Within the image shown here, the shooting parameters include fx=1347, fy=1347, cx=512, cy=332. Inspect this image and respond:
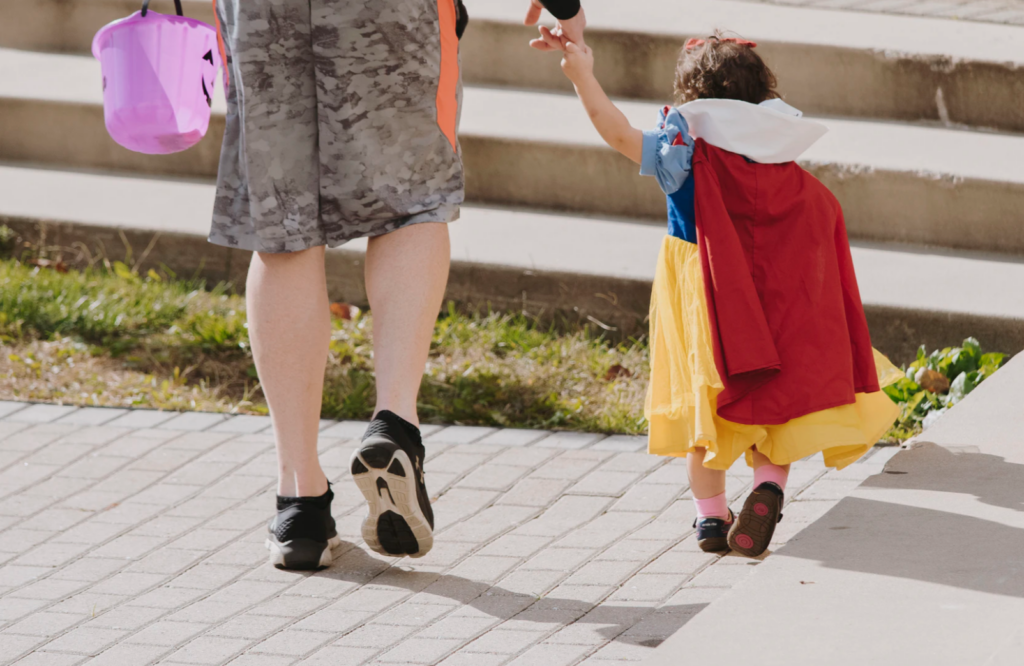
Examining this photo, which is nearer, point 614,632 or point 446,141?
point 614,632

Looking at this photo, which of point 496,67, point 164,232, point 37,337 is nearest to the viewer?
point 37,337

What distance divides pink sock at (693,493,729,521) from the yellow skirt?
0.11 metres

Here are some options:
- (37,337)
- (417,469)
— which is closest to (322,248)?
(417,469)

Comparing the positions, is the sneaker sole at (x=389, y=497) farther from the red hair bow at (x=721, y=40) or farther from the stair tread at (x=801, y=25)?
the stair tread at (x=801, y=25)

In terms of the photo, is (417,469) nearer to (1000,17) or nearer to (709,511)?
(709,511)

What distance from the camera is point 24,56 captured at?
6523mm

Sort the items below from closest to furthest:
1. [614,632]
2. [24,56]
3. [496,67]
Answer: [614,632], [496,67], [24,56]

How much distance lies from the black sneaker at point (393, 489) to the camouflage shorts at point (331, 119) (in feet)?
1.65

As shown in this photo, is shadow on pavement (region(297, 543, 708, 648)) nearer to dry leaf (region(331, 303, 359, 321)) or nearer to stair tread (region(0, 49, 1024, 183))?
dry leaf (region(331, 303, 359, 321))

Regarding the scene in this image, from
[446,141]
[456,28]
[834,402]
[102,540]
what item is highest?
Result: [456,28]

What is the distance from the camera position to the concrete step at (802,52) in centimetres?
527

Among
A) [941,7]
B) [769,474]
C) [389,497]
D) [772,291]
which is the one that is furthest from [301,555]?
[941,7]

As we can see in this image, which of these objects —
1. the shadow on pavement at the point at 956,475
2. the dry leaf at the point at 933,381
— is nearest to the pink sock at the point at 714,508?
the shadow on pavement at the point at 956,475

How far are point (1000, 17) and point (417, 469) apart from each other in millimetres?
4401
